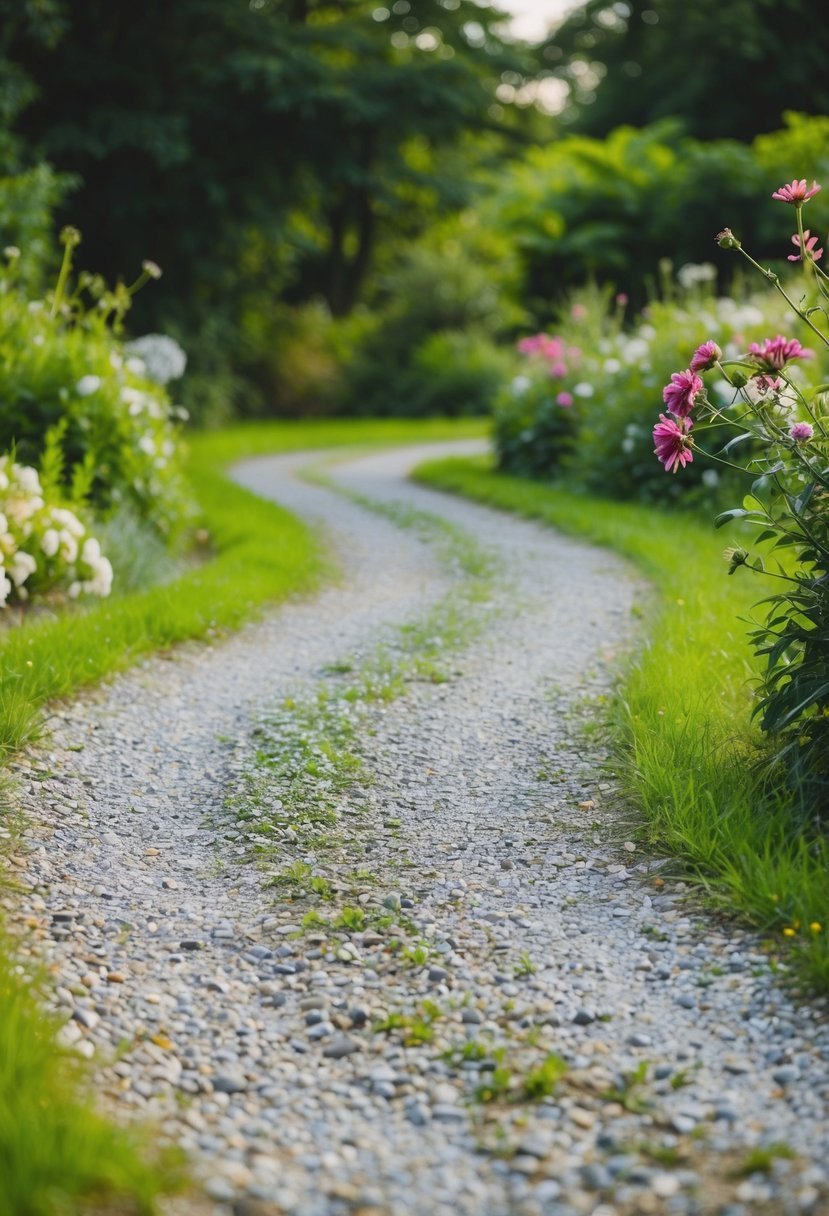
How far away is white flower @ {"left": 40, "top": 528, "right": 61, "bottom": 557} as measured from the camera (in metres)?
5.47

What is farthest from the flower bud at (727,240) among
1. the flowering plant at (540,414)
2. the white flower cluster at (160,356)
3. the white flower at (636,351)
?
the white flower cluster at (160,356)

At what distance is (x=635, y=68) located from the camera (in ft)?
94.2

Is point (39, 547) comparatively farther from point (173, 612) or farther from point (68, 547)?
point (173, 612)

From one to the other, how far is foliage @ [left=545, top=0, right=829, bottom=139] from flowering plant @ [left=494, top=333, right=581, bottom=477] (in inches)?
657

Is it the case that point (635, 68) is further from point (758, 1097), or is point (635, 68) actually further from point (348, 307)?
point (758, 1097)

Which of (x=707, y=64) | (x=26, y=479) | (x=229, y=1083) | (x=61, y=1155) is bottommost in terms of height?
(x=229, y=1083)

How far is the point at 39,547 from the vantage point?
559 cm

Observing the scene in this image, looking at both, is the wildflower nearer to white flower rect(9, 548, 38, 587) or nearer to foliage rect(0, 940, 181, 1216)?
foliage rect(0, 940, 181, 1216)

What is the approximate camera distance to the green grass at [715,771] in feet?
9.33

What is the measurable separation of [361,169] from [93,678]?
17.7 meters

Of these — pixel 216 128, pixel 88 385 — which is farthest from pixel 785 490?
pixel 216 128

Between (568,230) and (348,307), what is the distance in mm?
10541

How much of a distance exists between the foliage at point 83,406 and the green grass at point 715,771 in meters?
3.35

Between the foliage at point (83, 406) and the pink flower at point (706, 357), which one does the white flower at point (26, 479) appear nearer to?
the foliage at point (83, 406)
